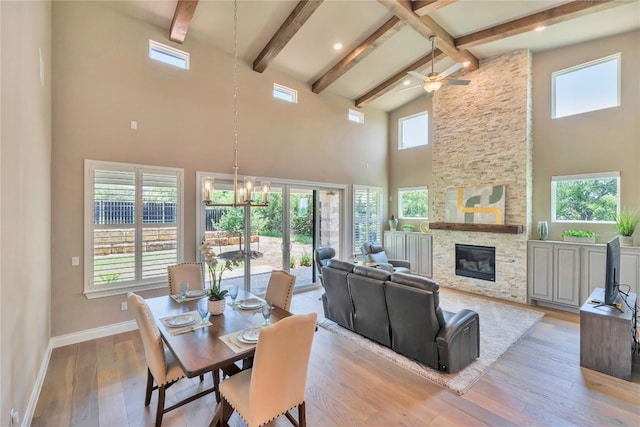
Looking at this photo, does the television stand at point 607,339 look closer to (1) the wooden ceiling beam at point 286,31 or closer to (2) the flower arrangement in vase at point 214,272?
(2) the flower arrangement in vase at point 214,272

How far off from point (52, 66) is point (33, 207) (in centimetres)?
220

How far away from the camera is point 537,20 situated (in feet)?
15.0

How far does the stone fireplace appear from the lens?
223 inches

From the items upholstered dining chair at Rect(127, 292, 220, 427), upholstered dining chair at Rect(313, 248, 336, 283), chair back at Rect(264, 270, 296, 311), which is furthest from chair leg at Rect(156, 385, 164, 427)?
upholstered dining chair at Rect(313, 248, 336, 283)

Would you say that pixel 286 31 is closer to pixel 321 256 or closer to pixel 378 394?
pixel 321 256

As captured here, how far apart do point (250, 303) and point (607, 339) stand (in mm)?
3959

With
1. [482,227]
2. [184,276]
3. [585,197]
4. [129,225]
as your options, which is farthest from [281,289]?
[585,197]

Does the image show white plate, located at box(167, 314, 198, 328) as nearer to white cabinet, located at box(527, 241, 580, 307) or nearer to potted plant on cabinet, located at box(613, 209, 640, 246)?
white cabinet, located at box(527, 241, 580, 307)

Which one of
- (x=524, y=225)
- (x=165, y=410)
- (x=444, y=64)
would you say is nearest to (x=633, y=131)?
(x=524, y=225)

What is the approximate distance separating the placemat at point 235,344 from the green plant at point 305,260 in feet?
14.1

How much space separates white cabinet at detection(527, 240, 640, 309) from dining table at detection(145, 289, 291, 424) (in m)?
5.26

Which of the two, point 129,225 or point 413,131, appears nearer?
point 129,225

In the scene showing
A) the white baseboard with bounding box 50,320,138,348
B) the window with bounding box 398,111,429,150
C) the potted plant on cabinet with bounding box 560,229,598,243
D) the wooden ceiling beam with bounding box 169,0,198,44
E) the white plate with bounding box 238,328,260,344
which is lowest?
the white baseboard with bounding box 50,320,138,348

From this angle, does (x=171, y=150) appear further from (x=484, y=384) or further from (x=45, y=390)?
(x=484, y=384)
